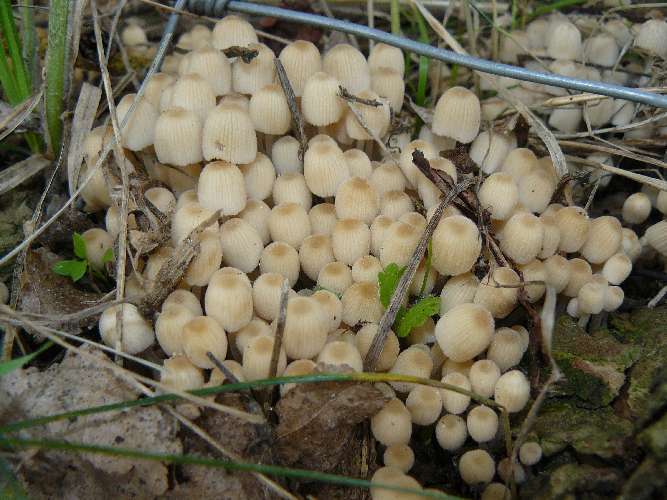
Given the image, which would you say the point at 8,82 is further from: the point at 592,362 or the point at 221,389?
the point at 592,362

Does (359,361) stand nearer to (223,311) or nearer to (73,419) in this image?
(223,311)

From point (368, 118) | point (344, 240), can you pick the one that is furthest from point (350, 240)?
point (368, 118)

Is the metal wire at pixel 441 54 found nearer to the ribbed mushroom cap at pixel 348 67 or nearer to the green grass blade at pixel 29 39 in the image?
the ribbed mushroom cap at pixel 348 67

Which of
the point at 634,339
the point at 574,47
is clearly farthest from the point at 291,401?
the point at 574,47

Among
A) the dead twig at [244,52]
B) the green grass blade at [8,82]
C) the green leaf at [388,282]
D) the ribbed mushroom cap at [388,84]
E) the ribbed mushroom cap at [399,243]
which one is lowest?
the green leaf at [388,282]

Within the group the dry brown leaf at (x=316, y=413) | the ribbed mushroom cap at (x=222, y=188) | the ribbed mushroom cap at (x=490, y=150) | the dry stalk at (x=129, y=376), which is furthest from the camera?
the ribbed mushroom cap at (x=490, y=150)

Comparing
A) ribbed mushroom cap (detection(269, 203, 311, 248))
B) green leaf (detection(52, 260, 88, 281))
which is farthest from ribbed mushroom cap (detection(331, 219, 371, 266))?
green leaf (detection(52, 260, 88, 281))

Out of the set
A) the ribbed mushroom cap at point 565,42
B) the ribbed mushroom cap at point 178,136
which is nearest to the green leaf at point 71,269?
the ribbed mushroom cap at point 178,136
